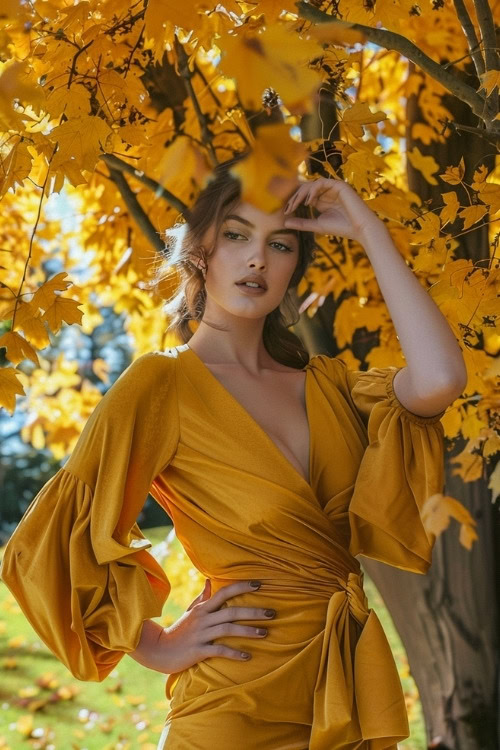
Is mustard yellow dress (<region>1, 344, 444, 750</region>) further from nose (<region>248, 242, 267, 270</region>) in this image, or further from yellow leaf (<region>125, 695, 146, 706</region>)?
yellow leaf (<region>125, 695, 146, 706</region>)

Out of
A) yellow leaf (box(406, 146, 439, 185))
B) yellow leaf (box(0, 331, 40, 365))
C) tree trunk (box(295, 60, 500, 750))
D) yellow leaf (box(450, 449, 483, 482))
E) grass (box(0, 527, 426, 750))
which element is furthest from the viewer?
grass (box(0, 527, 426, 750))

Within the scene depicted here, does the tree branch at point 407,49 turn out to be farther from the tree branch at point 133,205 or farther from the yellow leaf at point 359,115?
the tree branch at point 133,205

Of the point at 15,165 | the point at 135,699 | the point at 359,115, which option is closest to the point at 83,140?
the point at 15,165

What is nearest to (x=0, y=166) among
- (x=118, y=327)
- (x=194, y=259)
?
(x=194, y=259)

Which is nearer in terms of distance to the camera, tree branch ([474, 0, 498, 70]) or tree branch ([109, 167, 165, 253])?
tree branch ([474, 0, 498, 70])

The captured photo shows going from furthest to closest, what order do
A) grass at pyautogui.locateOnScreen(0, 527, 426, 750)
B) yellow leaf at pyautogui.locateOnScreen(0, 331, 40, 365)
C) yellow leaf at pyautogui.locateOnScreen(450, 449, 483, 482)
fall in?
grass at pyautogui.locateOnScreen(0, 527, 426, 750) → yellow leaf at pyautogui.locateOnScreen(450, 449, 483, 482) → yellow leaf at pyautogui.locateOnScreen(0, 331, 40, 365)

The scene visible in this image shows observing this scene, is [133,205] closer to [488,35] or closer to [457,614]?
[488,35]

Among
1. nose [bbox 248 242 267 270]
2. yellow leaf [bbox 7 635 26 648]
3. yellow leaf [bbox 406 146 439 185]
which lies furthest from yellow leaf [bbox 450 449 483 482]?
yellow leaf [bbox 7 635 26 648]

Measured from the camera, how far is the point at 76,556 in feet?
5.64

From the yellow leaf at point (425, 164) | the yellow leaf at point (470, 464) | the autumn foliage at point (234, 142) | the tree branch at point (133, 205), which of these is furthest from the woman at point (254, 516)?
the yellow leaf at point (425, 164)

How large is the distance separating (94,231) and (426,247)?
187cm

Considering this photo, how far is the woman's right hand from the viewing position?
171cm

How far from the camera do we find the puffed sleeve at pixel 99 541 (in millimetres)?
1716

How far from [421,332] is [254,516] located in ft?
1.35
